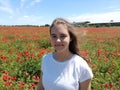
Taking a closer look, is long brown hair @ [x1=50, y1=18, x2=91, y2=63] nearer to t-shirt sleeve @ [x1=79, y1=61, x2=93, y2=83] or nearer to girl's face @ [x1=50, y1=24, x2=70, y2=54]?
girl's face @ [x1=50, y1=24, x2=70, y2=54]

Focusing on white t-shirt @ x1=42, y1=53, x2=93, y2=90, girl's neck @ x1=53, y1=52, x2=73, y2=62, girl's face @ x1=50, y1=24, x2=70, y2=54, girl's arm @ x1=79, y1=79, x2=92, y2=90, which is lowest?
girl's arm @ x1=79, y1=79, x2=92, y2=90

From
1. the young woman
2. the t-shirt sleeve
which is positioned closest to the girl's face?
the young woman

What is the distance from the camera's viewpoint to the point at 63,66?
280 centimetres

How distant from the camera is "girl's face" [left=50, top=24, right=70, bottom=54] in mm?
2814

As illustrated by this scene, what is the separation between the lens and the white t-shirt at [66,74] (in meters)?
2.72

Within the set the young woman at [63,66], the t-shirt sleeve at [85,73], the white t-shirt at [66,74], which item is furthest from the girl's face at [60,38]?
the t-shirt sleeve at [85,73]

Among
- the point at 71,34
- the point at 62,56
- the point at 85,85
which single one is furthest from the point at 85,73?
the point at 71,34

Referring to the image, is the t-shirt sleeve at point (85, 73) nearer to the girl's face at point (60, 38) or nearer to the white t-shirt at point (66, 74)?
the white t-shirt at point (66, 74)

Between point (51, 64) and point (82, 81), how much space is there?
315mm

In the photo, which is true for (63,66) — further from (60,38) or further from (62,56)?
(60,38)

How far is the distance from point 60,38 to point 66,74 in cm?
31

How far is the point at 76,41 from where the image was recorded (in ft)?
Answer: 9.99

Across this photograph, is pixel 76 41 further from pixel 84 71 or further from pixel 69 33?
pixel 84 71

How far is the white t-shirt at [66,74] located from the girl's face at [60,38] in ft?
0.40
